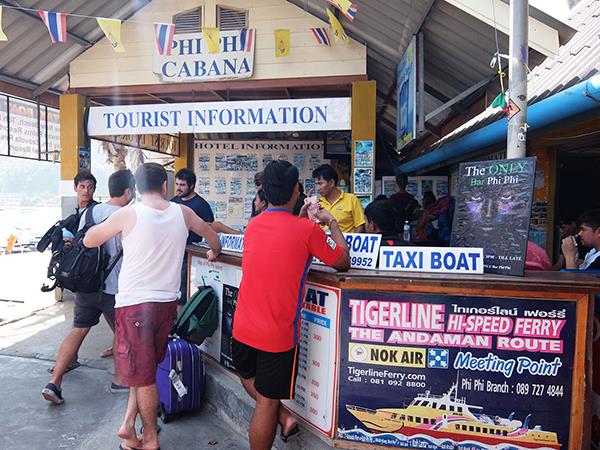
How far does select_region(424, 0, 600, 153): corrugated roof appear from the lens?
9.95 ft

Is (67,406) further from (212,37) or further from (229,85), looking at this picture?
(229,85)

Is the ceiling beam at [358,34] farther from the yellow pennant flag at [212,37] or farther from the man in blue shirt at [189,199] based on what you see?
the man in blue shirt at [189,199]

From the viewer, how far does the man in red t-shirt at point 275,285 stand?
222cm

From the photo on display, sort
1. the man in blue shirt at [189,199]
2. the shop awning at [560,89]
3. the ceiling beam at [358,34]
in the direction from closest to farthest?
the shop awning at [560,89] < the man in blue shirt at [189,199] < the ceiling beam at [358,34]

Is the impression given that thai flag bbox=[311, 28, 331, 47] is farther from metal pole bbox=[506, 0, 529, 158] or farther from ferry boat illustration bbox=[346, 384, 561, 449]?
ferry boat illustration bbox=[346, 384, 561, 449]

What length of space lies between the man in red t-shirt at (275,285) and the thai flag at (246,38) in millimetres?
4025

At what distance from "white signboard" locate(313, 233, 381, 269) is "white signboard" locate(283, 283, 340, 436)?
259 millimetres

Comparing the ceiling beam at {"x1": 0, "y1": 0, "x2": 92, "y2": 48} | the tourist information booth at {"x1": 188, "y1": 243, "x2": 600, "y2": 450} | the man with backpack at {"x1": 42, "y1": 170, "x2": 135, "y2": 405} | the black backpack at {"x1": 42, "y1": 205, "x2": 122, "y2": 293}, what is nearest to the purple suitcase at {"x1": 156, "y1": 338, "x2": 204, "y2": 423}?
the man with backpack at {"x1": 42, "y1": 170, "x2": 135, "y2": 405}

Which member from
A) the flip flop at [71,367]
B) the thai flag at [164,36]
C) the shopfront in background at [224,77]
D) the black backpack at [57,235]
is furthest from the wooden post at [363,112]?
the flip flop at [71,367]

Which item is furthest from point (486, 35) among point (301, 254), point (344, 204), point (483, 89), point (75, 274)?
point (75, 274)

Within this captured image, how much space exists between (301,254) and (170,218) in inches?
38.2

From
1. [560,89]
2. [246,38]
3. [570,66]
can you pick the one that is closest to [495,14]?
[570,66]

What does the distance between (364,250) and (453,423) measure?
39.6 inches

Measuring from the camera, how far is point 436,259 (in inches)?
94.0
